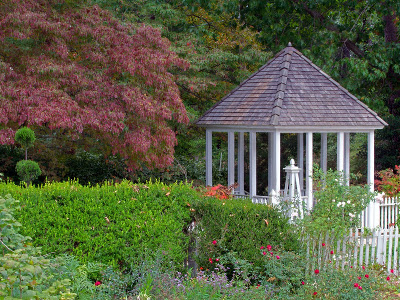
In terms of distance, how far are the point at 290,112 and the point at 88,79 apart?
4.82m

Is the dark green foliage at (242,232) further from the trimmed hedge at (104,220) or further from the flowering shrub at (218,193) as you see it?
the flowering shrub at (218,193)

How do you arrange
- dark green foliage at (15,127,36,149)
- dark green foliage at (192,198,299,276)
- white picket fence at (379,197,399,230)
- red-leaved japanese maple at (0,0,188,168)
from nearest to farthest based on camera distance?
dark green foliage at (192,198,299,276) → dark green foliage at (15,127,36,149) → red-leaved japanese maple at (0,0,188,168) → white picket fence at (379,197,399,230)

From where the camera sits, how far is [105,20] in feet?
43.0

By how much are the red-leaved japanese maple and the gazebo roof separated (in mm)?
1673

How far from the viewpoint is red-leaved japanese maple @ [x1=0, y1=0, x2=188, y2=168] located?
10.4 meters

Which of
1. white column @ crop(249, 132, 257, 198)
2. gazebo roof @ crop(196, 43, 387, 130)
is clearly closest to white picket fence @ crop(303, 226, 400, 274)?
gazebo roof @ crop(196, 43, 387, 130)

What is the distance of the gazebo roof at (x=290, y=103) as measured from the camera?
39.9 feet

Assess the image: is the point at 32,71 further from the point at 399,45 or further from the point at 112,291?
the point at 399,45

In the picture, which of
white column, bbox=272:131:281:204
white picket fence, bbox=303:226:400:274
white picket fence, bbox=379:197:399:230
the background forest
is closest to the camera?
white picket fence, bbox=303:226:400:274

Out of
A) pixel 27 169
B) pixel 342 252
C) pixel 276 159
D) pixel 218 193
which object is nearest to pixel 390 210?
pixel 276 159

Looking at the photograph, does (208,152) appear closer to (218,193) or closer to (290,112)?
(290,112)

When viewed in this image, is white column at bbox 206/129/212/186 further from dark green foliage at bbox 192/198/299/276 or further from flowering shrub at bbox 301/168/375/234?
dark green foliage at bbox 192/198/299/276

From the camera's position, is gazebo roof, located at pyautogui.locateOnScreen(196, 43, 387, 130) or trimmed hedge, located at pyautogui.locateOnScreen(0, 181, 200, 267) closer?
trimmed hedge, located at pyautogui.locateOnScreen(0, 181, 200, 267)

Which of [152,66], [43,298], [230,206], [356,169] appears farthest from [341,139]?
[356,169]
